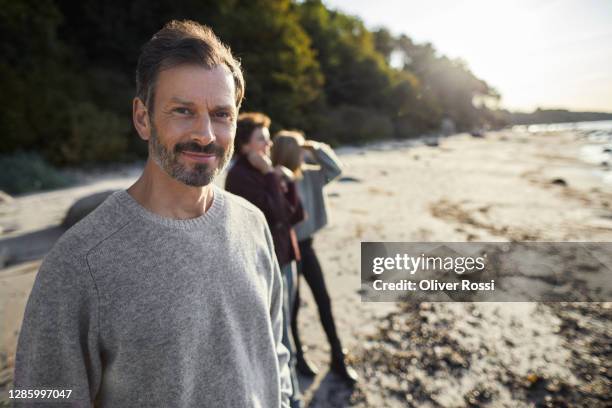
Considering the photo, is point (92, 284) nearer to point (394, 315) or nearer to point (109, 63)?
point (394, 315)

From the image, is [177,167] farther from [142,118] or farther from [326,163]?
[326,163]

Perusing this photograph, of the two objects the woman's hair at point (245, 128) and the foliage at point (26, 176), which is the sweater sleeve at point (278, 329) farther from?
the foliage at point (26, 176)

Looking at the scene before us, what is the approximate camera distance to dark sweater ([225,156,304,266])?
2.61 metres

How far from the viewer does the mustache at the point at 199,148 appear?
46.3 inches

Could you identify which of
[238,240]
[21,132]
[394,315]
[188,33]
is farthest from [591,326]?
[21,132]

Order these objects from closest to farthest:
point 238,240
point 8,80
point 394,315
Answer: point 238,240 → point 394,315 → point 8,80

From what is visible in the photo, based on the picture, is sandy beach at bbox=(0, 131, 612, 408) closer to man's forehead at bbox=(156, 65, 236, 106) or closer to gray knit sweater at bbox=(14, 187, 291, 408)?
gray knit sweater at bbox=(14, 187, 291, 408)

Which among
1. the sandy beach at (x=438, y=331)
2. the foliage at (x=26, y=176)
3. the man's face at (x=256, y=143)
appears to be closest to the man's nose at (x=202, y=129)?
the man's face at (x=256, y=143)

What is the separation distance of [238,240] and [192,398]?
0.55 metres

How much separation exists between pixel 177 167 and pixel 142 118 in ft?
0.84

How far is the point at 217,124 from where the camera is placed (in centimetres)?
125

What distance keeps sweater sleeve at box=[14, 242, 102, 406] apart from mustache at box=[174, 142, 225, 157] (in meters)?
0.46

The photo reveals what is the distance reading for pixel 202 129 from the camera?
1.19 m

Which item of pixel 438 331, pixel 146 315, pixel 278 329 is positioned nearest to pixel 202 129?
pixel 146 315
